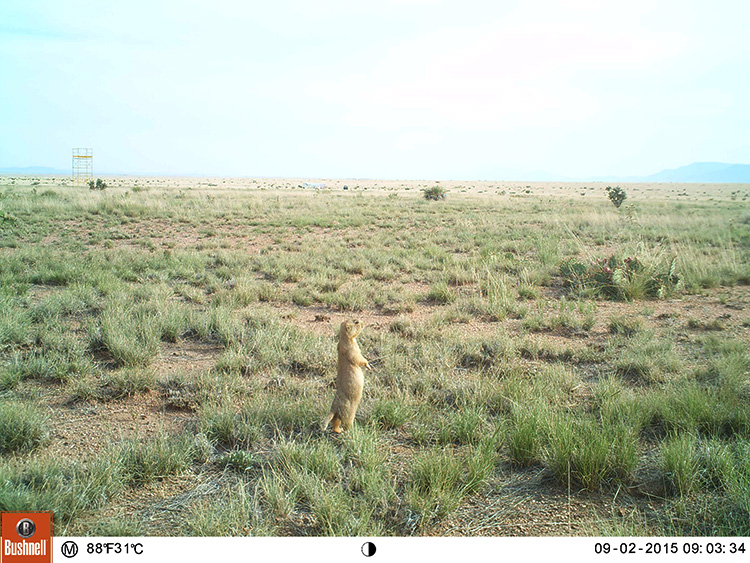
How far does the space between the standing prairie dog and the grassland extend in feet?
0.58

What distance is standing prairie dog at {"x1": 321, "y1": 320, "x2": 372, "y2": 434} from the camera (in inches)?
139

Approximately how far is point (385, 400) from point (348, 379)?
29.6 inches

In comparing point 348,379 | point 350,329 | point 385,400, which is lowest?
point 385,400

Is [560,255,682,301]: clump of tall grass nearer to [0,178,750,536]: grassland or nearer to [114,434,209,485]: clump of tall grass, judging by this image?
[0,178,750,536]: grassland

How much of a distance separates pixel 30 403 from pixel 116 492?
5.71 feet

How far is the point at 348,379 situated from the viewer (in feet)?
11.6

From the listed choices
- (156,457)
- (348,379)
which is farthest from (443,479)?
(156,457)

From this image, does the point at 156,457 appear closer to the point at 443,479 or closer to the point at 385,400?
the point at 385,400

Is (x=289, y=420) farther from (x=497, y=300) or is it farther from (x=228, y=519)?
(x=497, y=300)

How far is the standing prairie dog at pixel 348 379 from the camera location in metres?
3.54

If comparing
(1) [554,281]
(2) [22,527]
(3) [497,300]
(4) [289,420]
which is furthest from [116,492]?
(1) [554,281]
